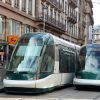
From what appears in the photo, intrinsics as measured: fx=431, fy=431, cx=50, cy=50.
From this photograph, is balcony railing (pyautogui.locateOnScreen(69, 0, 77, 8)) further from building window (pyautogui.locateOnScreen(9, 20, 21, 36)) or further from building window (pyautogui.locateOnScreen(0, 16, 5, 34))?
building window (pyautogui.locateOnScreen(0, 16, 5, 34))

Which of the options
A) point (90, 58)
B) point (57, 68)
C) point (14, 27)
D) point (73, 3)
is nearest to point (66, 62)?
point (90, 58)

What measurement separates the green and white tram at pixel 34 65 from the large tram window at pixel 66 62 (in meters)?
0.53

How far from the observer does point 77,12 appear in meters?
85.8

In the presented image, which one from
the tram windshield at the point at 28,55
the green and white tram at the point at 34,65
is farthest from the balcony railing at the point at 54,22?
the tram windshield at the point at 28,55

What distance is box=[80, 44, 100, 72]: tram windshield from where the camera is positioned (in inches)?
947

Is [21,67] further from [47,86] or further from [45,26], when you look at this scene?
[45,26]

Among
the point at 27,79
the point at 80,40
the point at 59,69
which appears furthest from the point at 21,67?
the point at 80,40

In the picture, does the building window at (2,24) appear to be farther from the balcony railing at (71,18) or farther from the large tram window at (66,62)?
the balcony railing at (71,18)

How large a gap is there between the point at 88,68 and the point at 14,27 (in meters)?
21.1

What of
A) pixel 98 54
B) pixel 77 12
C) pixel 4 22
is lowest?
pixel 98 54

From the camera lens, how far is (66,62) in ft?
82.6

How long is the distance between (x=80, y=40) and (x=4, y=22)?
45699mm

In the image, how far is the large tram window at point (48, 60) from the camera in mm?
20684

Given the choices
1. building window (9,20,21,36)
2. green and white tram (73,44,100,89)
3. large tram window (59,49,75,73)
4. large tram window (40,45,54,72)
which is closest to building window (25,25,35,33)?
building window (9,20,21,36)
